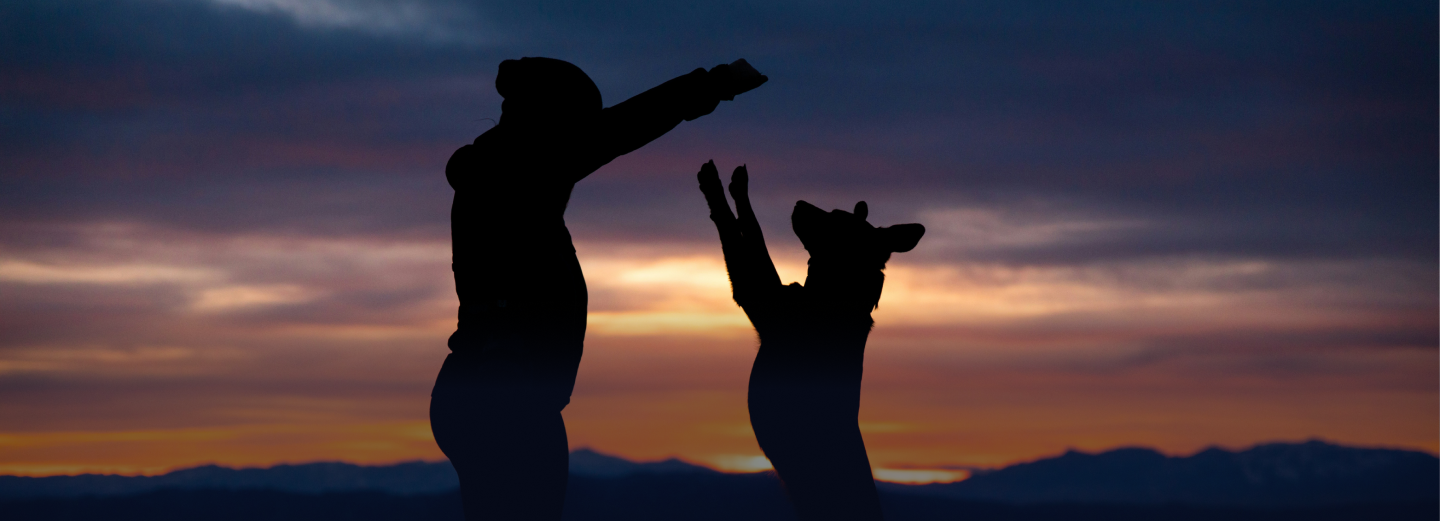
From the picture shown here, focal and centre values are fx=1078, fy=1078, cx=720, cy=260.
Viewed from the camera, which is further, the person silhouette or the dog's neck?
the dog's neck

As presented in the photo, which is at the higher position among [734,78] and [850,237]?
[734,78]

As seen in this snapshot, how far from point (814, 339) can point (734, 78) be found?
2240mm

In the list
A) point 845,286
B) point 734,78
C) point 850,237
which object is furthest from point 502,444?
point 850,237

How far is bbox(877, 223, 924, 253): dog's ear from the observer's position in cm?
716

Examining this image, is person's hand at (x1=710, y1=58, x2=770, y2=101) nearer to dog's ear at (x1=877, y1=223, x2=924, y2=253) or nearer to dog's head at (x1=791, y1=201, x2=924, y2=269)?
dog's head at (x1=791, y1=201, x2=924, y2=269)

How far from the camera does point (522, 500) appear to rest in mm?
4941

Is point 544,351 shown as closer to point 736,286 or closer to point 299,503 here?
point 736,286

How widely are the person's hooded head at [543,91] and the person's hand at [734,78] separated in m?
0.61

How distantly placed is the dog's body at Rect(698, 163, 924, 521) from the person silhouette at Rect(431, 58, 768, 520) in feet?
5.56

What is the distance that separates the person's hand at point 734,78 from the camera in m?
5.25

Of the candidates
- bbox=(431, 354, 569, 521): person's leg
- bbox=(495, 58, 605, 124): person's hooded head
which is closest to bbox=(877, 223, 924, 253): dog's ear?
bbox=(495, 58, 605, 124): person's hooded head

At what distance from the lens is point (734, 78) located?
5.28 meters

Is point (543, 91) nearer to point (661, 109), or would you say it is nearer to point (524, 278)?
point (661, 109)

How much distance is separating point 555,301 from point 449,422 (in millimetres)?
759
